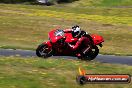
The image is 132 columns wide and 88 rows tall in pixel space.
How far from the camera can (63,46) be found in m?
20.0

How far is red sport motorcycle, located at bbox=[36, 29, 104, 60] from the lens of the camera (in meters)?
19.6

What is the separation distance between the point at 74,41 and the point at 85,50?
2.38ft

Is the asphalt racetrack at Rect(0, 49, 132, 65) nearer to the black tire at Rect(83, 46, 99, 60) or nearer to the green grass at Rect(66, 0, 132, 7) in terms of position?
the black tire at Rect(83, 46, 99, 60)

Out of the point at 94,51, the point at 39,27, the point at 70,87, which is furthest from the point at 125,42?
the point at 70,87

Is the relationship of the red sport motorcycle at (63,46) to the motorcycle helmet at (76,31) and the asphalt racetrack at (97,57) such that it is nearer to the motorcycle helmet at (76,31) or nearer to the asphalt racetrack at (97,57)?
the motorcycle helmet at (76,31)

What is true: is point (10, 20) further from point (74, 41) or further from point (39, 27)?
point (74, 41)

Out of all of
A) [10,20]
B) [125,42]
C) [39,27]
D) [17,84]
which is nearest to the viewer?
[17,84]

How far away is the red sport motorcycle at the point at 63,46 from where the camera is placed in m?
19.6

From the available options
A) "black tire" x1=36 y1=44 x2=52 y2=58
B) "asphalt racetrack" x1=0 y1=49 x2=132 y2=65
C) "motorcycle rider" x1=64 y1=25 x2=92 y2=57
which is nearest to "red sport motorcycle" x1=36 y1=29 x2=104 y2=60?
"black tire" x1=36 y1=44 x2=52 y2=58

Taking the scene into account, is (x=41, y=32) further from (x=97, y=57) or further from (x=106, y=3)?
(x=106, y=3)

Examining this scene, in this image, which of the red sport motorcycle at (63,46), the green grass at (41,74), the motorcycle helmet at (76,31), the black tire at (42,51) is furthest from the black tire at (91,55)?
the green grass at (41,74)

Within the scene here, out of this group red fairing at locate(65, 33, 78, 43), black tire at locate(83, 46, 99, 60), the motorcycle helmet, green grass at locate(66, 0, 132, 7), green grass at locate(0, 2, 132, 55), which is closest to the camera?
the motorcycle helmet

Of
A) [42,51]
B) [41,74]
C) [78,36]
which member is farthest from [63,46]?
[41,74]

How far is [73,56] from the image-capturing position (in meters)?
20.5
